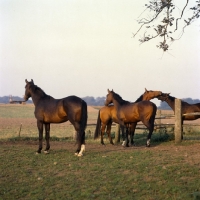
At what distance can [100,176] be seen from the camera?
8.11m

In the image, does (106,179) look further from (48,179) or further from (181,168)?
(181,168)

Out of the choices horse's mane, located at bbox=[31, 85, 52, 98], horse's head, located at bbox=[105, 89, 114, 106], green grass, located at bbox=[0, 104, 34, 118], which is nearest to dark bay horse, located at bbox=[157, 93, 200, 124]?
→ horse's head, located at bbox=[105, 89, 114, 106]

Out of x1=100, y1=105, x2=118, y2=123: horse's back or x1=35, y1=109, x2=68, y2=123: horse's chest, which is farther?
x1=100, y1=105, x2=118, y2=123: horse's back

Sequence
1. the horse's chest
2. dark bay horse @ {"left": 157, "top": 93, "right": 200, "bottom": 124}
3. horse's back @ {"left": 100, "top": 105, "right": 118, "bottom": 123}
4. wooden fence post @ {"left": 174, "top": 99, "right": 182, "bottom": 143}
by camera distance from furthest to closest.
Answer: horse's back @ {"left": 100, "top": 105, "right": 118, "bottom": 123} < dark bay horse @ {"left": 157, "top": 93, "right": 200, "bottom": 124} < wooden fence post @ {"left": 174, "top": 99, "right": 182, "bottom": 143} < the horse's chest

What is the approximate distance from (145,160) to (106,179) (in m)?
1.98

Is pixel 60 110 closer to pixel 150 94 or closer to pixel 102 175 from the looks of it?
pixel 102 175

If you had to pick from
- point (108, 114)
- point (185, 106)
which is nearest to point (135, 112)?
point (185, 106)

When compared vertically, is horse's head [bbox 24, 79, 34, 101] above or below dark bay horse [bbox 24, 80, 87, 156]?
above

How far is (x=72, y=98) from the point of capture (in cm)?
1125

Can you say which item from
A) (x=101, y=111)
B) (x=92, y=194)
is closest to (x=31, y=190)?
(x=92, y=194)

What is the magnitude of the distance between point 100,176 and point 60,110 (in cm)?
387

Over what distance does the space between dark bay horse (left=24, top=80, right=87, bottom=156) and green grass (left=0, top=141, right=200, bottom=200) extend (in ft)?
2.94

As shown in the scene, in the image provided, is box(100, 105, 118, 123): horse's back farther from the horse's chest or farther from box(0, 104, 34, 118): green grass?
box(0, 104, 34, 118): green grass

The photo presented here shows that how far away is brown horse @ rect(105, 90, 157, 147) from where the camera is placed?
13227 millimetres
